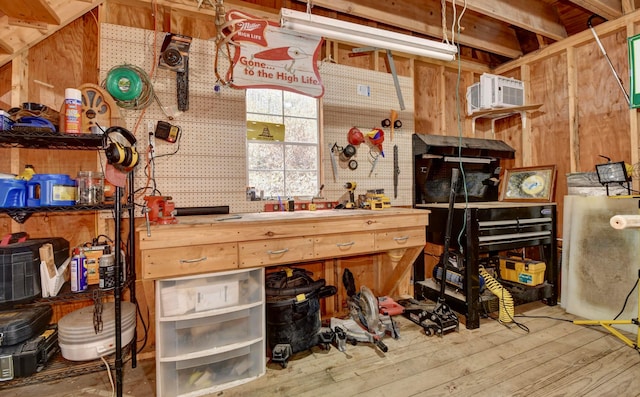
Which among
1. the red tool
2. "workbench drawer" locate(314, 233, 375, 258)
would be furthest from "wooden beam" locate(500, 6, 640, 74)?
the red tool

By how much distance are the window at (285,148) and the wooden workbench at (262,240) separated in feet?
1.93

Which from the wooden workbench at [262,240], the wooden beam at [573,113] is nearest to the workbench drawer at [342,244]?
the wooden workbench at [262,240]

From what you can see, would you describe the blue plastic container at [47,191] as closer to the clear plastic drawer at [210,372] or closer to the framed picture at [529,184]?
the clear plastic drawer at [210,372]

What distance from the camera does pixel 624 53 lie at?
8.75ft

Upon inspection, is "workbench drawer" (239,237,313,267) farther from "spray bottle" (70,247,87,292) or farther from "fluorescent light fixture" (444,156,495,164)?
"fluorescent light fixture" (444,156,495,164)

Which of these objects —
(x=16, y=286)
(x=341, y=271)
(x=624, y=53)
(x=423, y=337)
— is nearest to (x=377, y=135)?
(x=341, y=271)

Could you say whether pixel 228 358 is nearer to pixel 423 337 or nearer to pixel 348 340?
pixel 348 340

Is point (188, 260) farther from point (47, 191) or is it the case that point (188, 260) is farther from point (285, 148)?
point (285, 148)

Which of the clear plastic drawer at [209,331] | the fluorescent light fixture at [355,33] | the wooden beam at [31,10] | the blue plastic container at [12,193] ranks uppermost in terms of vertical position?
the wooden beam at [31,10]

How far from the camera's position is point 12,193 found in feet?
5.00

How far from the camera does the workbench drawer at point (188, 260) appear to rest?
156 cm

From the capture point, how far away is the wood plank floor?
5.65 ft

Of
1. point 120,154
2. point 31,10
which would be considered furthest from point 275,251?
point 31,10

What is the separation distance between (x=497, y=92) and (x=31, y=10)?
12.9 feet
